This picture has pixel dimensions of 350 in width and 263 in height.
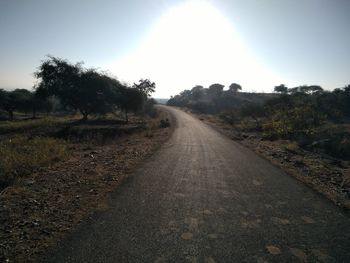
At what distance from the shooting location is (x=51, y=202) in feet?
22.6

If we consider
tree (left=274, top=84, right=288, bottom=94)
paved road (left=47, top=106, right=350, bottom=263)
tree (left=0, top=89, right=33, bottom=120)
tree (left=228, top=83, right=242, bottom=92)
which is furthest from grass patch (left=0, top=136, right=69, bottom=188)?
tree (left=228, top=83, right=242, bottom=92)

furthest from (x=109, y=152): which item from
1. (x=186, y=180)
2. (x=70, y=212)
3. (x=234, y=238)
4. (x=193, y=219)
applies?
(x=234, y=238)

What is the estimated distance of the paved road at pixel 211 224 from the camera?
4.83 meters

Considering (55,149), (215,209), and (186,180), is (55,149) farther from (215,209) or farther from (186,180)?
Result: (215,209)

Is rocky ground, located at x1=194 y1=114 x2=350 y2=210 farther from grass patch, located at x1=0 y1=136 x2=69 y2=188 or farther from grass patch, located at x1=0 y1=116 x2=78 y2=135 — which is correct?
grass patch, located at x1=0 y1=116 x2=78 y2=135

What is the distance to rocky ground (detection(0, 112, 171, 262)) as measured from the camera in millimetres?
4997

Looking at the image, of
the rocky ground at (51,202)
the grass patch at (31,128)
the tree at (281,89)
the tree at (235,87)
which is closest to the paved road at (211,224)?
the rocky ground at (51,202)

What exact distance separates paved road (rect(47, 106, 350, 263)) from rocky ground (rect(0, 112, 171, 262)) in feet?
1.42

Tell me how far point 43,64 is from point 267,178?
37820 millimetres

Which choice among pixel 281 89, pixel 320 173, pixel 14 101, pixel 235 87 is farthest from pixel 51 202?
pixel 235 87

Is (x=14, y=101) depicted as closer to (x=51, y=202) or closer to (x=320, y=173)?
(x=51, y=202)

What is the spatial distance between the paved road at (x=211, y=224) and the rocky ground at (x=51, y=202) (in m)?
0.43

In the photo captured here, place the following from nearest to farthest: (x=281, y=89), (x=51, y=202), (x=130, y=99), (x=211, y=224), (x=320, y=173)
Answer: (x=211, y=224) → (x=51, y=202) → (x=320, y=173) → (x=130, y=99) → (x=281, y=89)

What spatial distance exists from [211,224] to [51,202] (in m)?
4.04
